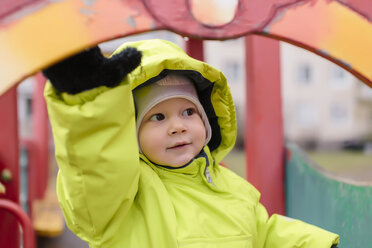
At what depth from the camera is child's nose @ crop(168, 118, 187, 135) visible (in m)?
0.90

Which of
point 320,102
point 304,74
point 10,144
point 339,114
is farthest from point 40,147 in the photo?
point 339,114

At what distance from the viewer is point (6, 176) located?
1.33 m

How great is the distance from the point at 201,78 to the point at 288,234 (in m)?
0.40

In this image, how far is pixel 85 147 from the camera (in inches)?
26.4

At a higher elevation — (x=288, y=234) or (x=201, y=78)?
(x=201, y=78)

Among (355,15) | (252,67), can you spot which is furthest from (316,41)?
(252,67)

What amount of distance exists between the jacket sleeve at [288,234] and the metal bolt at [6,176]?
77 cm

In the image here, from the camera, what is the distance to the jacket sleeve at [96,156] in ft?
2.10

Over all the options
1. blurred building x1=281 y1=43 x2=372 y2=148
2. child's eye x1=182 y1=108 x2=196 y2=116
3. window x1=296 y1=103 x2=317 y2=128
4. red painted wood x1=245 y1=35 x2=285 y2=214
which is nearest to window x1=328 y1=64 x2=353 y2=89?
blurred building x1=281 y1=43 x2=372 y2=148

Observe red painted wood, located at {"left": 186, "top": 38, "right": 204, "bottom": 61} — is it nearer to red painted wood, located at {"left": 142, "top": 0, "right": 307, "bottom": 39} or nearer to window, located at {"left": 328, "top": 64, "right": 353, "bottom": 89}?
red painted wood, located at {"left": 142, "top": 0, "right": 307, "bottom": 39}

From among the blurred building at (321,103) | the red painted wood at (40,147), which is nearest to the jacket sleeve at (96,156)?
the red painted wood at (40,147)

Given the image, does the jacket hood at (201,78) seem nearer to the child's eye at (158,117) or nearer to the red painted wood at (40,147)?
the child's eye at (158,117)

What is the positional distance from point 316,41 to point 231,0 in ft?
0.49

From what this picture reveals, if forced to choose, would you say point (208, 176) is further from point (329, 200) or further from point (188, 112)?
point (329, 200)
